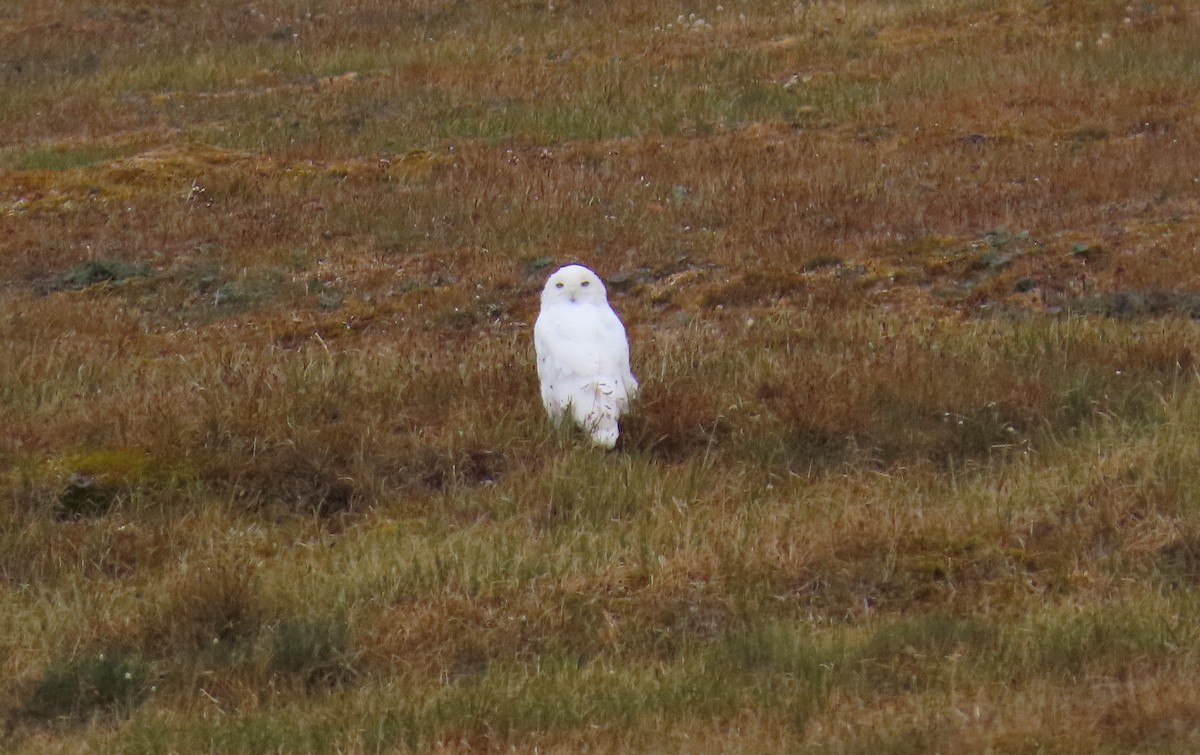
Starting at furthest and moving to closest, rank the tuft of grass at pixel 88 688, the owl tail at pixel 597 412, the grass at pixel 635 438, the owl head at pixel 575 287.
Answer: the owl head at pixel 575 287 → the owl tail at pixel 597 412 → the tuft of grass at pixel 88 688 → the grass at pixel 635 438

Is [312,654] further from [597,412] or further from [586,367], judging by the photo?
[586,367]

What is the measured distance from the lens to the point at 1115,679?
20.0 feet

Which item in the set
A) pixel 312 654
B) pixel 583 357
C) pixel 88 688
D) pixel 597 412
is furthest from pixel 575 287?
pixel 88 688

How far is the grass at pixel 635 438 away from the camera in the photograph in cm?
647

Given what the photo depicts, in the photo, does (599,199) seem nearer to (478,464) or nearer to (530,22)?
(478,464)

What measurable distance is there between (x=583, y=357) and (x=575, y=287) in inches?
22.6

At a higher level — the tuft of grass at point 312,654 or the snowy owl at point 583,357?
the snowy owl at point 583,357

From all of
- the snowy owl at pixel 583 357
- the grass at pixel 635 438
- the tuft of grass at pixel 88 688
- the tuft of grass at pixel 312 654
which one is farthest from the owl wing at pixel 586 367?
the tuft of grass at pixel 88 688

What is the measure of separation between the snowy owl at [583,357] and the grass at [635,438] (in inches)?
8.3

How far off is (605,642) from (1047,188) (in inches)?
359

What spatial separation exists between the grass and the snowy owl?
212 millimetres

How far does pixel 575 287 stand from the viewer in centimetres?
930

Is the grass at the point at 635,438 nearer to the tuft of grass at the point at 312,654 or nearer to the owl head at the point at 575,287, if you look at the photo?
the tuft of grass at the point at 312,654

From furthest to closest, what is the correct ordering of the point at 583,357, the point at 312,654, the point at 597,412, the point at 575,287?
the point at 575,287, the point at 583,357, the point at 597,412, the point at 312,654
